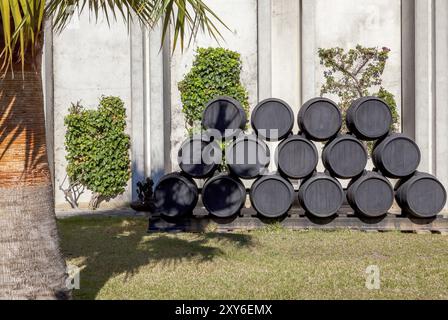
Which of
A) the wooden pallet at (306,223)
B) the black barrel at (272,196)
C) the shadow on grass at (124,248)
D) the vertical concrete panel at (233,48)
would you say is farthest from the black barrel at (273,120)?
the vertical concrete panel at (233,48)

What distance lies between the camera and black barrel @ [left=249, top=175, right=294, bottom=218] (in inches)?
349

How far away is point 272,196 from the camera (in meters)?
8.89

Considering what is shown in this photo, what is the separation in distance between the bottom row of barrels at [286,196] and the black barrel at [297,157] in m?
0.17

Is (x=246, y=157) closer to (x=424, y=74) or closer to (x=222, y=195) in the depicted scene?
(x=222, y=195)

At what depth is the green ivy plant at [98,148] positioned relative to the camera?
1235 cm

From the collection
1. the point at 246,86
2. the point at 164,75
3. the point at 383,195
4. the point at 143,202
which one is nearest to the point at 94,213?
the point at 143,202

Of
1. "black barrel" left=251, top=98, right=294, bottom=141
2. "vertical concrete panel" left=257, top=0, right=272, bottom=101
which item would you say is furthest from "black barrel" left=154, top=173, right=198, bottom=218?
"vertical concrete panel" left=257, top=0, right=272, bottom=101

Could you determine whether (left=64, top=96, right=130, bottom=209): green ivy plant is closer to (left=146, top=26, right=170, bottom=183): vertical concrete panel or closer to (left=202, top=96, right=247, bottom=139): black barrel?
(left=146, top=26, right=170, bottom=183): vertical concrete panel

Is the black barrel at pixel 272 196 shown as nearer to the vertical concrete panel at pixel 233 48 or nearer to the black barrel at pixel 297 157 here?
the black barrel at pixel 297 157

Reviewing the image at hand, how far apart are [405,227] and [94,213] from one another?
6.35 meters

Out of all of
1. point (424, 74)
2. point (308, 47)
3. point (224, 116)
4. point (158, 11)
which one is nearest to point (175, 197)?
point (224, 116)

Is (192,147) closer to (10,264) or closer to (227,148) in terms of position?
(227,148)

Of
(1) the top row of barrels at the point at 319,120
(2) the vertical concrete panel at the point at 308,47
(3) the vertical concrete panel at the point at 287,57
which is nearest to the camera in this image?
(1) the top row of barrels at the point at 319,120

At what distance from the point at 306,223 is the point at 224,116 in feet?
7.50
